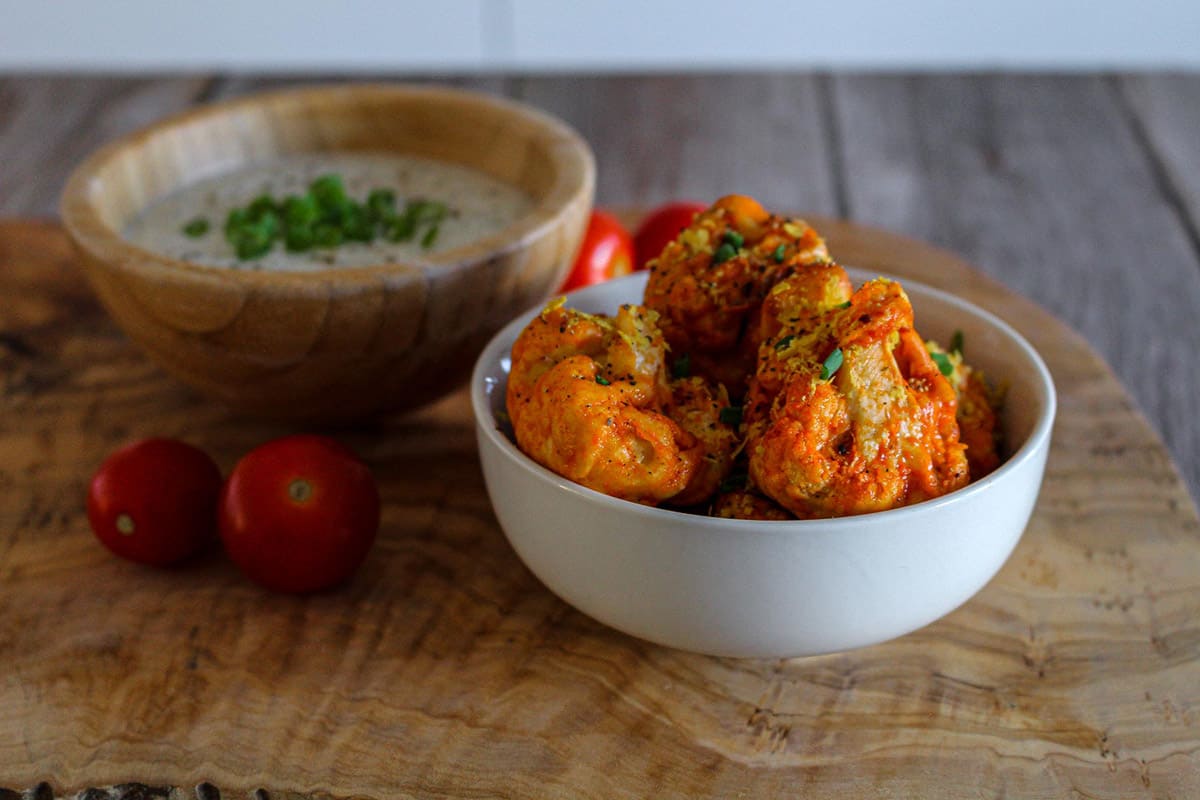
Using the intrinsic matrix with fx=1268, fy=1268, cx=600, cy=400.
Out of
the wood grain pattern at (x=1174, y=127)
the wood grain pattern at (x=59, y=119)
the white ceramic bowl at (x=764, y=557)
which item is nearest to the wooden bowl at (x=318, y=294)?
the white ceramic bowl at (x=764, y=557)

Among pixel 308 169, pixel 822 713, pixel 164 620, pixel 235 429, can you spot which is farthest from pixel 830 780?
pixel 308 169

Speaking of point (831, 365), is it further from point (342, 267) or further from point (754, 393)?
point (342, 267)

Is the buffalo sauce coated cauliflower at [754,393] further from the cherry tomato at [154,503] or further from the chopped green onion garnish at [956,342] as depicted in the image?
the cherry tomato at [154,503]

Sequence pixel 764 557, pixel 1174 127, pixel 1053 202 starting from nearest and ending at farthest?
pixel 764 557
pixel 1053 202
pixel 1174 127

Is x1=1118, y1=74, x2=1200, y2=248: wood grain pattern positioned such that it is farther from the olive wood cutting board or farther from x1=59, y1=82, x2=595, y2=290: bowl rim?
x1=59, y1=82, x2=595, y2=290: bowl rim

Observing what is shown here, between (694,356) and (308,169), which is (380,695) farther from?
(308,169)

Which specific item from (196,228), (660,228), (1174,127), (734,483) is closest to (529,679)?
(734,483)

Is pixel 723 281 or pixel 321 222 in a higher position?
pixel 723 281
